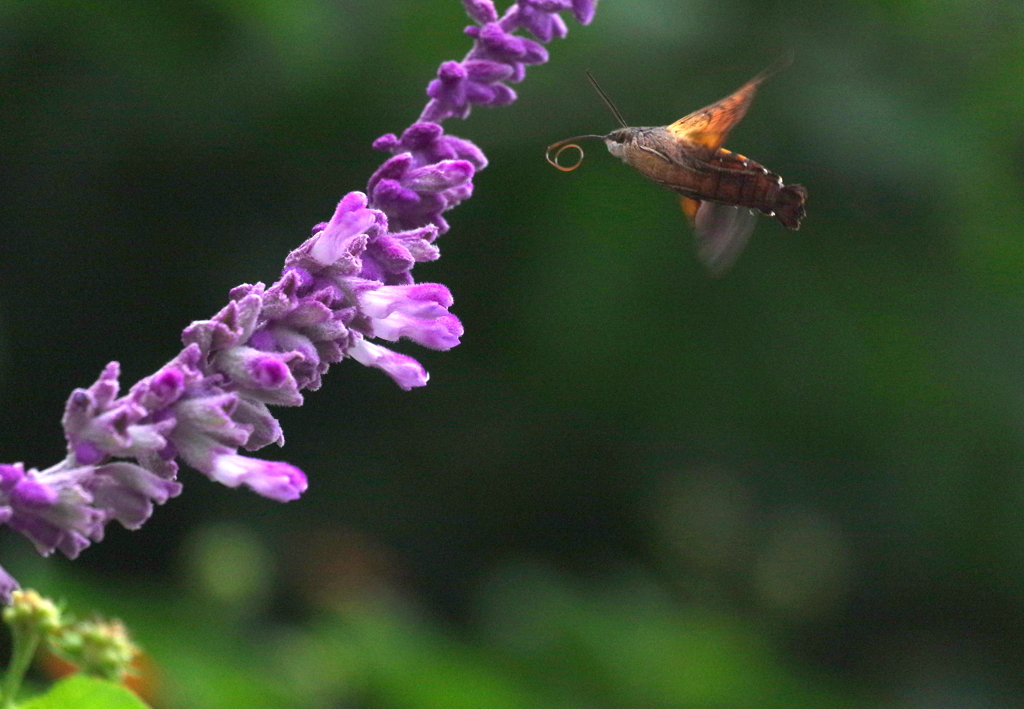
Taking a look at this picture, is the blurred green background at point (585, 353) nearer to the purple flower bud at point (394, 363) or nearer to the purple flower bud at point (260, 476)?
the purple flower bud at point (394, 363)

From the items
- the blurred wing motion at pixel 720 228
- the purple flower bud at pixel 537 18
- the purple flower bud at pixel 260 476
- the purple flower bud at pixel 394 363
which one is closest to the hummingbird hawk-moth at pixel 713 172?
the blurred wing motion at pixel 720 228

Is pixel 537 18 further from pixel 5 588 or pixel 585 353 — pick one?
pixel 585 353

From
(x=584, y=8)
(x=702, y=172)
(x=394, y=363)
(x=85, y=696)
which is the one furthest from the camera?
(x=702, y=172)

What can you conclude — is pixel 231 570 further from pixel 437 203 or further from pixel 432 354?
pixel 437 203

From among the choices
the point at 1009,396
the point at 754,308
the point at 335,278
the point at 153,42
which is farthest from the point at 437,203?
the point at 1009,396

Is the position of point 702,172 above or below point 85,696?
above

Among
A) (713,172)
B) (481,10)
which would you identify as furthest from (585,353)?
(481,10)

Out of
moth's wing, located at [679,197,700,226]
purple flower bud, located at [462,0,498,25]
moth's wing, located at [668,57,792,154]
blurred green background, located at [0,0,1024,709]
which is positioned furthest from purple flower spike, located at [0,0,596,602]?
blurred green background, located at [0,0,1024,709]
